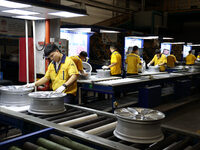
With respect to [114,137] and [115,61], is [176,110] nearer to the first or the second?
[115,61]

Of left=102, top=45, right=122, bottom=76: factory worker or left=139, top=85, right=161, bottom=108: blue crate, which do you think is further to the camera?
left=102, top=45, right=122, bottom=76: factory worker

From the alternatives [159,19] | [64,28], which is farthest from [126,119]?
[159,19]

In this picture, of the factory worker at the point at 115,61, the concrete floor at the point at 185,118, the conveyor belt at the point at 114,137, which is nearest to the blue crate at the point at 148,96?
the concrete floor at the point at 185,118

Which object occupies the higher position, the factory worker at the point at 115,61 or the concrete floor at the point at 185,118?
the factory worker at the point at 115,61

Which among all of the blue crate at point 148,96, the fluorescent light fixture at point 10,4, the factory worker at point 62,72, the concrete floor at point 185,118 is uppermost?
the fluorescent light fixture at point 10,4

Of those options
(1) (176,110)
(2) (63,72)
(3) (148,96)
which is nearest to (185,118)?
(1) (176,110)

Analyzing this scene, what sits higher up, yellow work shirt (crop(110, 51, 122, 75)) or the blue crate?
yellow work shirt (crop(110, 51, 122, 75))

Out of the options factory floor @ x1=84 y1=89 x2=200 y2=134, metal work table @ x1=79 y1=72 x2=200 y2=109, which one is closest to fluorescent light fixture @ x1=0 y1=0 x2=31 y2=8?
metal work table @ x1=79 y1=72 x2=200 y2=109

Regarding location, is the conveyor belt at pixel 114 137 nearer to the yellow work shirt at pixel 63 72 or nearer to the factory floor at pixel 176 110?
the yellow work shirt at pixel 63 72

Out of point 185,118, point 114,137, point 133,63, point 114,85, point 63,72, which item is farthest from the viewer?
point 133,63

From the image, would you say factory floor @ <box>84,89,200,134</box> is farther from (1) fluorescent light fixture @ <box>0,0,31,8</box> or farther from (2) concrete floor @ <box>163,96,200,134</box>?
(1) fluorescent light fixture @ <box>0,0,31,8</box>

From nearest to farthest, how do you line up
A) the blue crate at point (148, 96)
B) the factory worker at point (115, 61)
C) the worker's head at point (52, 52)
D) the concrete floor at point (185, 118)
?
A: the worker's head at point (52, 52)
the concrete floor at point (185, 118)
the blue crate at point (148, 96)
the factory worker at point (115, 61)

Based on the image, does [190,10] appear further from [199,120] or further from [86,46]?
[199,120]

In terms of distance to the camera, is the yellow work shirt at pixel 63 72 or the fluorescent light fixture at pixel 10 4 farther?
the yellow work shirt at pixel 63 72
